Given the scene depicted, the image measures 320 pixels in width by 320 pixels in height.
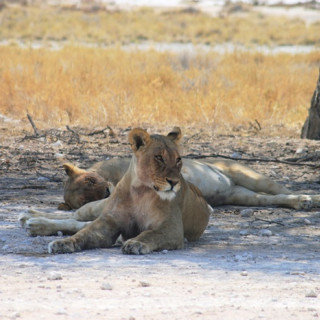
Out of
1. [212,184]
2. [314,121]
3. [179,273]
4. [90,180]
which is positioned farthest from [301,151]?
[179,273]

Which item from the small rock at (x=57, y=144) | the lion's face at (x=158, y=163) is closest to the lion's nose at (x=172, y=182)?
the lion's face at (x=158, y=163)

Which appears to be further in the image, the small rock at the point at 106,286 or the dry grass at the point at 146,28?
the dry grass at the point at 146,28

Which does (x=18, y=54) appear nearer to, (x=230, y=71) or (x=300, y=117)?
(x=230, y=71)

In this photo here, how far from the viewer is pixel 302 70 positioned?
18.5 m

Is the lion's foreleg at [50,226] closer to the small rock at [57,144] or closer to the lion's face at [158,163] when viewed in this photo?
the lion's face at [158,163]

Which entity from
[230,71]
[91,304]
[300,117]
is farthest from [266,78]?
[91,304]

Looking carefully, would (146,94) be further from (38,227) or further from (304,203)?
(38,227)

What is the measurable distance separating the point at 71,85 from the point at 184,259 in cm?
923

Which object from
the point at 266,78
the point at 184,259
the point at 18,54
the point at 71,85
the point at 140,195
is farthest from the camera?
the point at 18,54

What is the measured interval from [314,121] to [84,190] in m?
4.97

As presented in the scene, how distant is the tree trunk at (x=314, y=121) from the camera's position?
1066cm

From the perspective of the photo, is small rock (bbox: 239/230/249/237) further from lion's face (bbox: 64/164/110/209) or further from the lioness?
lion's face (bbox: 64/164/110/209)

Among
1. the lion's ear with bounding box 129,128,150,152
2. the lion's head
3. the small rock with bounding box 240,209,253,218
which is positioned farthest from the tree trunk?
the lion's ear with bounding box 129,128,150,152

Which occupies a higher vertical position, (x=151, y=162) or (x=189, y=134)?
(x=151, y=162)
